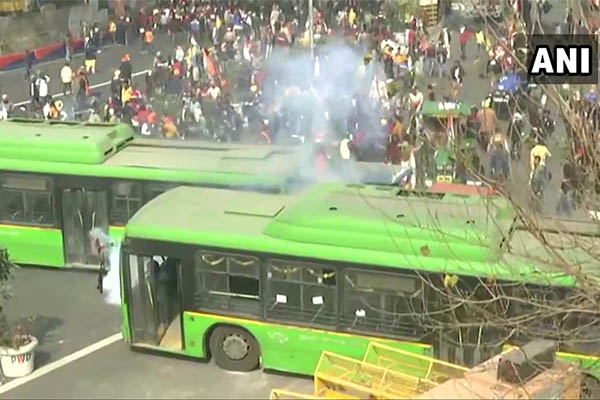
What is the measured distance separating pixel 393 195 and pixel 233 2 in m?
24.6

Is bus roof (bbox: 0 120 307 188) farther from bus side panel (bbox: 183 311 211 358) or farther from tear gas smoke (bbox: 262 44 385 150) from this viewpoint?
tear gas smoke (bbox: 262 44 385 150)

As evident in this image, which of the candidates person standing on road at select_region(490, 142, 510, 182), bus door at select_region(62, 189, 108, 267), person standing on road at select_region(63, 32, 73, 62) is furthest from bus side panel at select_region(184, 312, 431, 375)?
person standing on road at select_region(63, 32, 73, 62)

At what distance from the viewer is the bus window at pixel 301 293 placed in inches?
534

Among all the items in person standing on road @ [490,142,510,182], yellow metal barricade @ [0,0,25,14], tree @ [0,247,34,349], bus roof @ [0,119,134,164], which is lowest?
tree @ [0,247,34,349]

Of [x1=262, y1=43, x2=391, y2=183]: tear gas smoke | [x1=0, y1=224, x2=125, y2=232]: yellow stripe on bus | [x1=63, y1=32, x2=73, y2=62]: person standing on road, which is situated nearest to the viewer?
[x1=0, y1=224, x2=125, y2=232]: yellow stripe on bus

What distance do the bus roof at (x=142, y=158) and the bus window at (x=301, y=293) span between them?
3407 millimetres

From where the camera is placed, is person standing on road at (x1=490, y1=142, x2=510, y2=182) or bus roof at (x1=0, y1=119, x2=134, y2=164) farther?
person standing on road at (x1=490, y1=142, x2=510, y2=182)

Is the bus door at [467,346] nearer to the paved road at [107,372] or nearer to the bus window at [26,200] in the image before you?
the paved road at [107,372]

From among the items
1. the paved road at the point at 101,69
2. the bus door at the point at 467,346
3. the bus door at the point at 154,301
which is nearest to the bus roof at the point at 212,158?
the bus door at the point at 154,301

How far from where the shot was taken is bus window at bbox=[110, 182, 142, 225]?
57.7 ft

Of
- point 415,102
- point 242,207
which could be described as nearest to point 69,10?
point 415,102

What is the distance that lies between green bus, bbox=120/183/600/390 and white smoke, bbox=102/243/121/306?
2402 millimetres

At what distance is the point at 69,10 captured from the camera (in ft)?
132

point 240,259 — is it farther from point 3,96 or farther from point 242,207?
point 3,96
